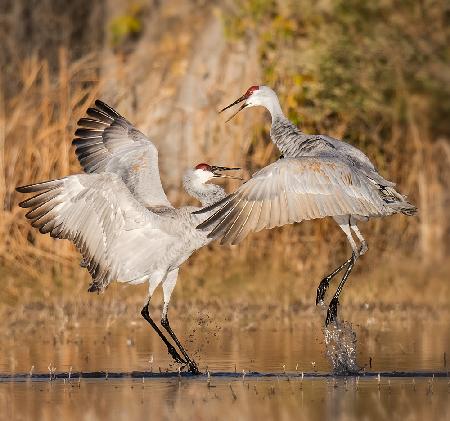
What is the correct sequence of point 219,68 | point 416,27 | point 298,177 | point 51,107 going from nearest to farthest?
point 298,177 → point 51,107 → point 219,68 → point 416,27

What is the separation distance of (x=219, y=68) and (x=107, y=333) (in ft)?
14.9

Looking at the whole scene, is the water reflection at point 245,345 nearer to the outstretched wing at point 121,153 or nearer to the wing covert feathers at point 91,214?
the wing covert feathers at point 91,214

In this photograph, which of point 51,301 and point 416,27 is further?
point 416,27

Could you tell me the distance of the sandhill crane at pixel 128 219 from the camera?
816cm

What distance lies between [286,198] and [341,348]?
38.2 inches

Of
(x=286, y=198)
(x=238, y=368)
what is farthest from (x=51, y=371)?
(x=286, y=198)

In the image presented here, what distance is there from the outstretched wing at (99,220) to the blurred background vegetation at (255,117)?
2.60 meters

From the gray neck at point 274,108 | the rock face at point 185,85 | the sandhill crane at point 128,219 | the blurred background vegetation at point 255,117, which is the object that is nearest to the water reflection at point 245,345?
the sandhill crane at point 128,219

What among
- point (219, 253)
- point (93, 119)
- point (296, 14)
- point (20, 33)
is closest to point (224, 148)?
point (219, 253)

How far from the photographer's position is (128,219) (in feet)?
27.4

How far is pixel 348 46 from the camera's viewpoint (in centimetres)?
1398

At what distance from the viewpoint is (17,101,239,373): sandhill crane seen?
816cm

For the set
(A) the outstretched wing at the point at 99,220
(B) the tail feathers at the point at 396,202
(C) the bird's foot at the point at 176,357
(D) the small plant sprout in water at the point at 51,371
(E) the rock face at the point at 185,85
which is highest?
(E) the rock face at the point at 185,85

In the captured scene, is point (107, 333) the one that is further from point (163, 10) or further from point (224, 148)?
point (163, 10)
